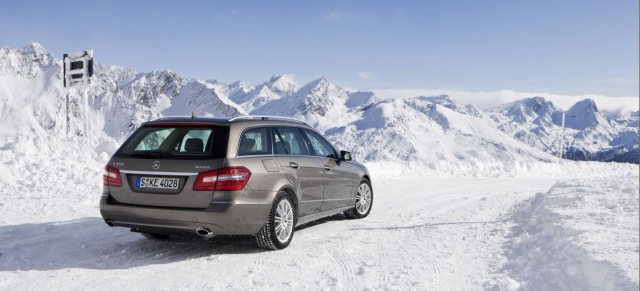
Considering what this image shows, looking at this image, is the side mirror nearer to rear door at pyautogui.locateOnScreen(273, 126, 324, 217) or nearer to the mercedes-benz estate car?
rear door at pyautogui.locateOnScreen(273, 126, 324, 217)

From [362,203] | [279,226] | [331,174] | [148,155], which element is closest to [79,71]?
[362,203]

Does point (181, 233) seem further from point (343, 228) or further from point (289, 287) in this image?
point (343, 228)

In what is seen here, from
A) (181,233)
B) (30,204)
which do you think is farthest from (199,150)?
(30,204)

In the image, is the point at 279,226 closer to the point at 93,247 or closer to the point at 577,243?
the point at 93,247

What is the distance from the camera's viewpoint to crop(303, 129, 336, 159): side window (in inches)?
292

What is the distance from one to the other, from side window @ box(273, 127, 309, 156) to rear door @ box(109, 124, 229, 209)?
0.88 meters

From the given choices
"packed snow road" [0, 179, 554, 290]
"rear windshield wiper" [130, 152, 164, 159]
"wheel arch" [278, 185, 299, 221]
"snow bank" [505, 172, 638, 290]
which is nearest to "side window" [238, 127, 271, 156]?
"wheel arch" [278, 185, 299, 221]

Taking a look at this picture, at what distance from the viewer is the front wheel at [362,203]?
28.3 feet

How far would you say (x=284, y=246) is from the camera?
6230 millimetres

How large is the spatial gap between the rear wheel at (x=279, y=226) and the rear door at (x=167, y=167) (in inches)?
31.8

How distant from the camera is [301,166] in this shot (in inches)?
262

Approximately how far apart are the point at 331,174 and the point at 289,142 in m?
1.04

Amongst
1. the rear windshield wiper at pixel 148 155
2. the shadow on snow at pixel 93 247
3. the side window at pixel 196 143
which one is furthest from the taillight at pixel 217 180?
the shadow on snow at pixel 93 247

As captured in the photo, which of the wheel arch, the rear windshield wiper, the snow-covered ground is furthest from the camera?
the wheel arch
